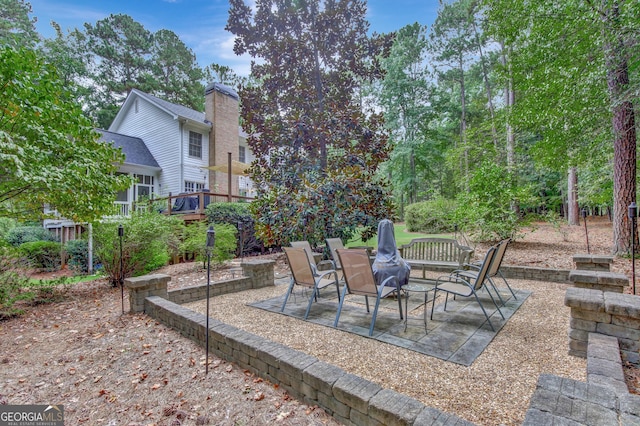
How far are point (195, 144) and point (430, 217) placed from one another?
12.9 meters

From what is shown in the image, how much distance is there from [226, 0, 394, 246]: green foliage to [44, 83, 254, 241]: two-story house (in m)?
6.64

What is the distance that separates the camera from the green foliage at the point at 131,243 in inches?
235

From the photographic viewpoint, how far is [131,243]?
6031mm

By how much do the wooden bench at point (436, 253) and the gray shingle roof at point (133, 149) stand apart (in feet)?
46.3

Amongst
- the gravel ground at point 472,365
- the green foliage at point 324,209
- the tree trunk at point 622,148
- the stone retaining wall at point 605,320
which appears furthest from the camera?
the green foliage at point 324,209

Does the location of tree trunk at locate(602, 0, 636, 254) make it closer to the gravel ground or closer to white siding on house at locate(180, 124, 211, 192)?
the gravel ground

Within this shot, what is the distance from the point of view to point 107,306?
194 inches

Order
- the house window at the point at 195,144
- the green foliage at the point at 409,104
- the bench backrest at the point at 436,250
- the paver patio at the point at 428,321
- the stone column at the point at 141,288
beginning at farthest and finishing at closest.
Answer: the green foliage at the point at 409,104, the house window at the point at 195,144, the bench backrest at the point at 436,250, the stone column at the point at 141,288, the paver patio at the point at 428,321

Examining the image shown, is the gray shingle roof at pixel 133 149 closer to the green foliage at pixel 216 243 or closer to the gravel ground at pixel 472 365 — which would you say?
the green foliage at pixel 216 243

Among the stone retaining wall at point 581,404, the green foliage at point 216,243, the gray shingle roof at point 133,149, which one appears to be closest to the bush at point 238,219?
the green foliage at point 216,243

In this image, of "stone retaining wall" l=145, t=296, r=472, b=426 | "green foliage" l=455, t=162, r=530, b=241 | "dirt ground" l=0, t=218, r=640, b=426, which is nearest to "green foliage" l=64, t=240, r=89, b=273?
"dirt ground" l=0, t=218, r=640, b=426

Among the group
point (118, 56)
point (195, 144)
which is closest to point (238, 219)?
point (195, 144)

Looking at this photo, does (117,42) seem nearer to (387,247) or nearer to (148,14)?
(148,14)

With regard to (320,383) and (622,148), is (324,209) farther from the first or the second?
(622,148)
